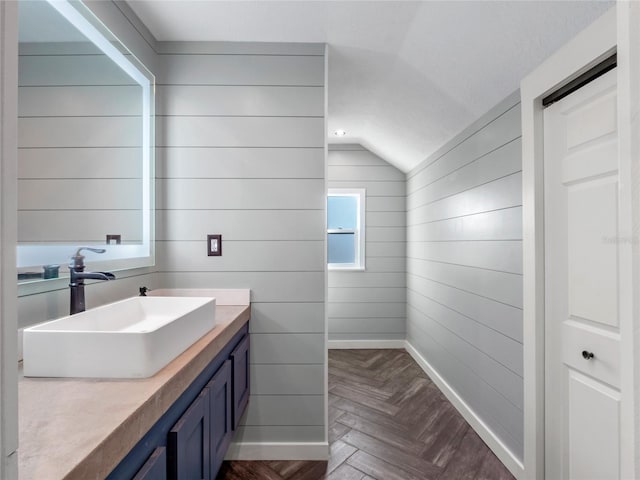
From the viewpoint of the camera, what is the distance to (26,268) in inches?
42.5

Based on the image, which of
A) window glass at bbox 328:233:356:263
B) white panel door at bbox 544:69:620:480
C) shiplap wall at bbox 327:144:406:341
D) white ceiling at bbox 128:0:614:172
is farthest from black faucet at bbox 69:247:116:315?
window glass at bbox 328:233:356:263

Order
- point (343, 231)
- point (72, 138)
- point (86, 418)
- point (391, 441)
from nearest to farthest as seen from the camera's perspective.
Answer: point (86, 418), point (72, 138), point (391, 441), point (343, 231)

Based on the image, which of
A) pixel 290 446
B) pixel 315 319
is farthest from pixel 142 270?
pixel 290 446

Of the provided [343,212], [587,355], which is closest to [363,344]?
[343,212]

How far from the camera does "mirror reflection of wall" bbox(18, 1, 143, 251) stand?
42.3 inches

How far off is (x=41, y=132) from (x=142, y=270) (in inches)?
33.9

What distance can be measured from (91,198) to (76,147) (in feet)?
0.71

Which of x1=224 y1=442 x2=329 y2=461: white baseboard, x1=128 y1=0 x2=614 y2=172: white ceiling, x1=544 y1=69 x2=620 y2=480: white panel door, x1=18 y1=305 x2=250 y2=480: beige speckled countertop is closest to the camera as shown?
x1=18 y1=305 x2=250 y2=480: beige speckled countertop

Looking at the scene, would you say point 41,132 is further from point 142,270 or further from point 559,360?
point 559,360

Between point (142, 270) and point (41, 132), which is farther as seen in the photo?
point (142, 270)

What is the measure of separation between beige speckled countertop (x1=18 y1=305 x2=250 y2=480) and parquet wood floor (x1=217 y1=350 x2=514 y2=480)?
128 cm

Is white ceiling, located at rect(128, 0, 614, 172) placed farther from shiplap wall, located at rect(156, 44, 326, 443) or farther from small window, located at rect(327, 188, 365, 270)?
small window, located at rect(327, 188, 365, 270)

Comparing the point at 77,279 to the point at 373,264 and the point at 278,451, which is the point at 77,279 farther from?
the point at 373,264

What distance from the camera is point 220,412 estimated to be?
139 centimetres
